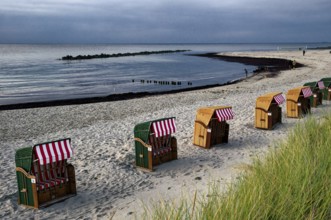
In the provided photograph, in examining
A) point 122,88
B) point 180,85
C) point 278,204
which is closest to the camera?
point 278,204

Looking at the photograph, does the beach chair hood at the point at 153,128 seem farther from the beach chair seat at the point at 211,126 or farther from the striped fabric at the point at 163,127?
the beach chair seat at the point at 211,126

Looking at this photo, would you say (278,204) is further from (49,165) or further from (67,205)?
(49,165)

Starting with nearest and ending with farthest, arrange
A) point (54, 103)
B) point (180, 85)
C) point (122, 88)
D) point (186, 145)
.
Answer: point (186, 145) < point (54, 103) < point (122, 88) < point (180, 85)

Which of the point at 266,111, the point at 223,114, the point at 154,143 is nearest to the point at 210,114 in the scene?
the point at 223,114

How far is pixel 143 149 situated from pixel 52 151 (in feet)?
7.97

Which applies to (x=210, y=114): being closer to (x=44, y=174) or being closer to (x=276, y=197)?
(x=44, y=174)

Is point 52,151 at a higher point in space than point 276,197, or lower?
lower

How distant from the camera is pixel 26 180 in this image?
22.0ft

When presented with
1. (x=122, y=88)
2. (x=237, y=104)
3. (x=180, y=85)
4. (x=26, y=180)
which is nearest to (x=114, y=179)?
(x=26, y=180)

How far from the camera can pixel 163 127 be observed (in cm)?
888

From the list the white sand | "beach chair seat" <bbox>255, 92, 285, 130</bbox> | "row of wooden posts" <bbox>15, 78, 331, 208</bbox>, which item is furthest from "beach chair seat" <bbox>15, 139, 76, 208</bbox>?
"beach chair seat" <bbox>255, 92, 285, 130</bbox>

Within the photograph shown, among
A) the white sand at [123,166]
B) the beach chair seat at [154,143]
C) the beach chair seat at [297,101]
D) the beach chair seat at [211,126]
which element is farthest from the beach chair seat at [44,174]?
the beach chair seat at [297,101]

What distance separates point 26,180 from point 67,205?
0.93 meters

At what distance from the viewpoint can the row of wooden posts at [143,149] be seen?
6730 millimetres
